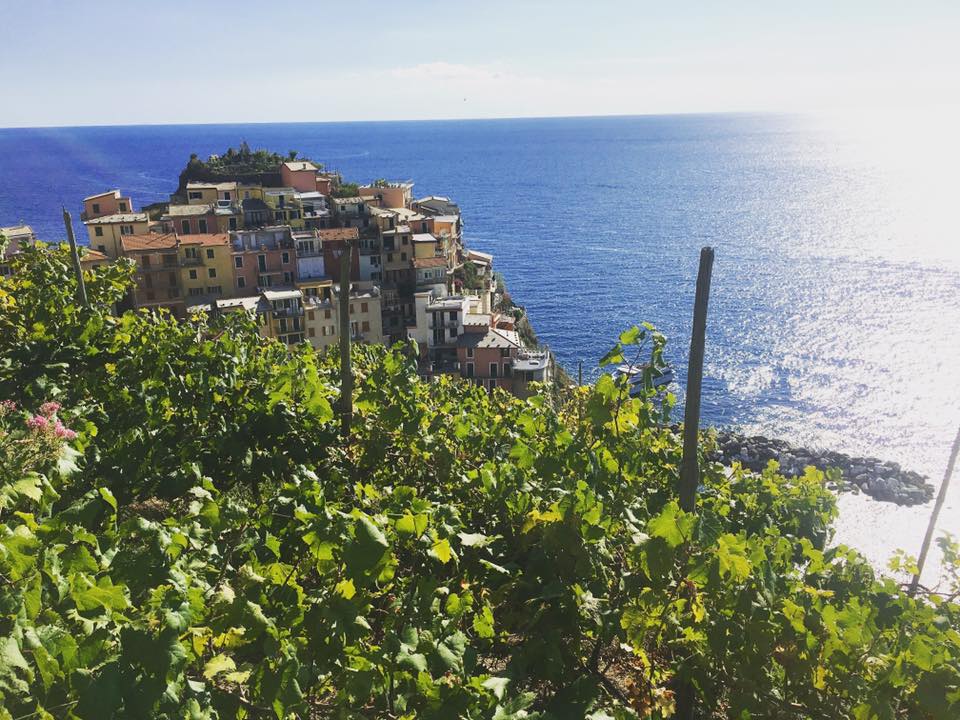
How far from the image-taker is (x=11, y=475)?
3586 millimetres

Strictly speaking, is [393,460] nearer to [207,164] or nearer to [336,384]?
[336,384]

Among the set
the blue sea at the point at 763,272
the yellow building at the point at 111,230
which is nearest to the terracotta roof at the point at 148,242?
the yellow building at the point at 111,230

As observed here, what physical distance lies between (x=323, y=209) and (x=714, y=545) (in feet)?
171

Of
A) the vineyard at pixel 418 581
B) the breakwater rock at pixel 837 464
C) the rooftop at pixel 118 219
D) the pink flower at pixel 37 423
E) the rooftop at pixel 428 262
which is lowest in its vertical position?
the breakwater rock at pixel 837 464

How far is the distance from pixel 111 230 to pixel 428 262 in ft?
64.8

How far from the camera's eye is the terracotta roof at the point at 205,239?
43.7m

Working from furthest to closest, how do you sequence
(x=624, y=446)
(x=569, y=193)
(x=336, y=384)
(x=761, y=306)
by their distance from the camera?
1. (x=569, y=193)
2. (x=761, y=306)
3. (x=336, y=384)
4. (x=624, y=446)

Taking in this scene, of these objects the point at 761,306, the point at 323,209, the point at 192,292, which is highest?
the point at 323,209

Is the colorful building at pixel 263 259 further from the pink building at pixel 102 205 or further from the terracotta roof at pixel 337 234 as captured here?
the pink building at pixel 102 205

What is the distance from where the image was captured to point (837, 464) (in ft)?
115

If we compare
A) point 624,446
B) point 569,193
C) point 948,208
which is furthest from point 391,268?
point 948,208

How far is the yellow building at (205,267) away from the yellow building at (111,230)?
11.3 feet

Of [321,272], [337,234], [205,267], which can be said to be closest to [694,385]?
[321,272]

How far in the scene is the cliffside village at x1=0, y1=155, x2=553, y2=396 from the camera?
4041 cm
